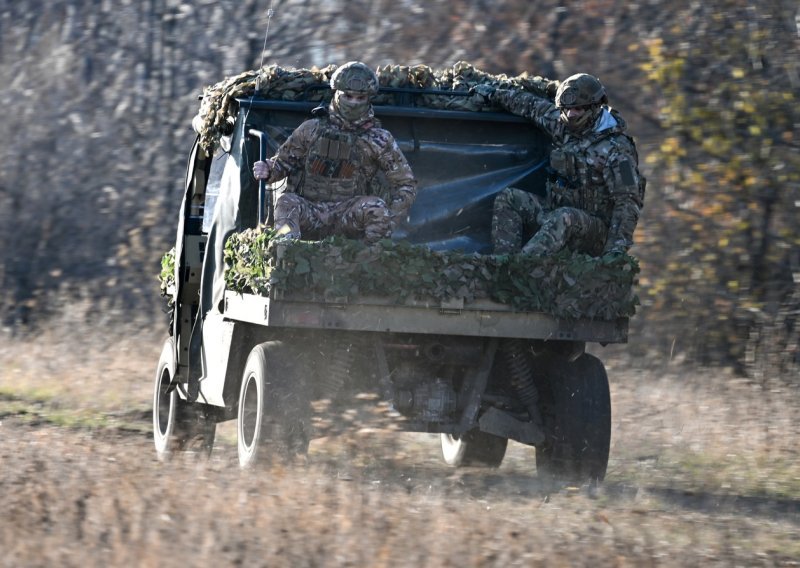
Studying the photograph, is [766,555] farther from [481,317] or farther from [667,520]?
[481,317]

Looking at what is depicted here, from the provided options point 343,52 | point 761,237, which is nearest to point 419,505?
point 761,237

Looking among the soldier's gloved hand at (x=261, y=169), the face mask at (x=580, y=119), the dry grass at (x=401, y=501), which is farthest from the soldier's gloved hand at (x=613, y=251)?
the soldier's gloved hand at (x=261, y=169)

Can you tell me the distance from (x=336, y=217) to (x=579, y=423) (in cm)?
186

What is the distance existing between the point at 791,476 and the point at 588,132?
2448 millimetres

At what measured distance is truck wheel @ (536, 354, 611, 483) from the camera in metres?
8.62

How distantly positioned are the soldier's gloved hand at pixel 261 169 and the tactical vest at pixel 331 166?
0.25 m

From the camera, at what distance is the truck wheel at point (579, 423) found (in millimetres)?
8625

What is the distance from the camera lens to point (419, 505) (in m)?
7.31

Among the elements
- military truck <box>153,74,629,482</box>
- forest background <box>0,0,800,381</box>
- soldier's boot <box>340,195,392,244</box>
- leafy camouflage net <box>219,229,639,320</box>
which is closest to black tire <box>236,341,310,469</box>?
military truck <box>153,74,629,482</box>

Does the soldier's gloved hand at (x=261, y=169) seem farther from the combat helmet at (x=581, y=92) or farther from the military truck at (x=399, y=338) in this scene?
the combat helmet at (x=581, y=92)

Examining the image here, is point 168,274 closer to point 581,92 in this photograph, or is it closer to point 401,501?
point 581,92

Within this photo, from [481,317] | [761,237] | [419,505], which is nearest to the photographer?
[419,505]

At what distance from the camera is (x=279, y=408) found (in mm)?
8109

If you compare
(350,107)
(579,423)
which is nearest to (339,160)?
(350,107)
